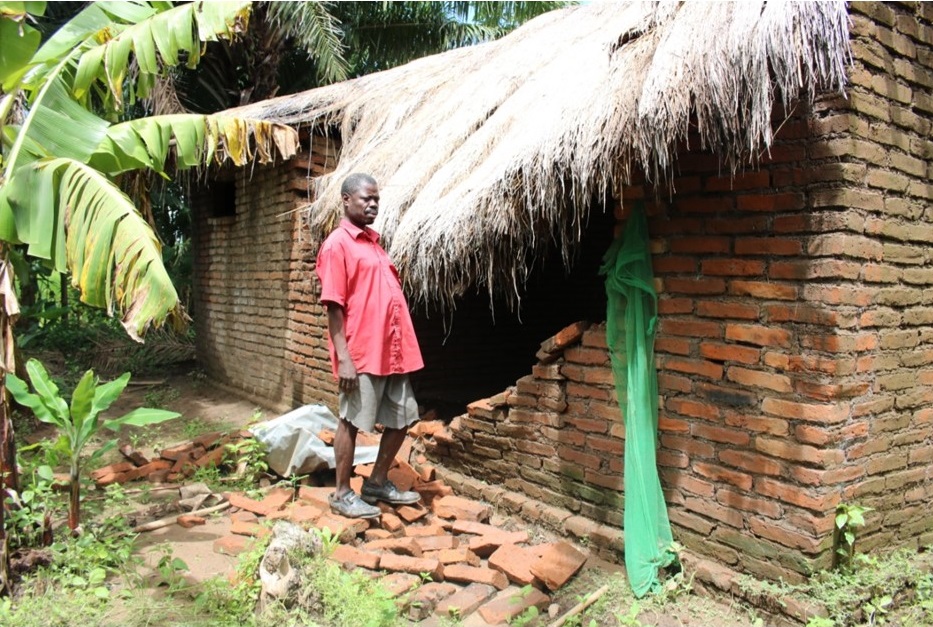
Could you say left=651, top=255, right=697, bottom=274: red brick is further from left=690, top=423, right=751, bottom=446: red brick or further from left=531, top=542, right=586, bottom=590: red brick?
left=531, top=542, right=586, bottom=590: red brick

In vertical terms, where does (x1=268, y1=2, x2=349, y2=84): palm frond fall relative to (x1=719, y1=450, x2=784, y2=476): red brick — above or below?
above

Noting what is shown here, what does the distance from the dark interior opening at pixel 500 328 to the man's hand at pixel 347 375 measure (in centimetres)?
210

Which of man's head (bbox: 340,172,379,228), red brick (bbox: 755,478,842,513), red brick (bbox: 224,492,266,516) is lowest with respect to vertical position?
red brick (bbox: 224,492,266,516)

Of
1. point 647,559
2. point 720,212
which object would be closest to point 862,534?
point 647,559

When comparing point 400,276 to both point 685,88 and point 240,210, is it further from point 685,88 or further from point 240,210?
point 240,210

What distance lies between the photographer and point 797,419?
9.16ft

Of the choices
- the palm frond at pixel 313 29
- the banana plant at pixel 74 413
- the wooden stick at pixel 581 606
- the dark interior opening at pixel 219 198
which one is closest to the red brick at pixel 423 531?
the wooden stick at pixel 581 606

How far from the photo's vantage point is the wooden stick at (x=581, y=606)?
2953 mm

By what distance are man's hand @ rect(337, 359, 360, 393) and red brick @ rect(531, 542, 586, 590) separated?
1.32 m

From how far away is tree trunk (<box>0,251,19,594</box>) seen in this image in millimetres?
3164

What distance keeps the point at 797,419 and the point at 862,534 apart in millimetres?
620

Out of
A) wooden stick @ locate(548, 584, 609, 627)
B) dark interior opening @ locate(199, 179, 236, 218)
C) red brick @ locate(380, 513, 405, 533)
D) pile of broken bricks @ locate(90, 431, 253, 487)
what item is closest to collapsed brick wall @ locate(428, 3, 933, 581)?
wooden stick @ locate(548, 584, 609, 627)

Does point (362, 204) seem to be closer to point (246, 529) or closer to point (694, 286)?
point (694, 286)

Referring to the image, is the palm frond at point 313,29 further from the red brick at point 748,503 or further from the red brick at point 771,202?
the red brick at point 748,503
